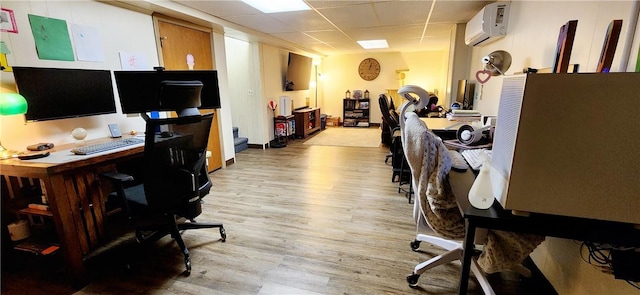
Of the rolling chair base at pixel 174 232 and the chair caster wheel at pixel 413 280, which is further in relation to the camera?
the rolling chair base at pixel 174 232

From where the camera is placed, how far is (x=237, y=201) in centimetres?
288

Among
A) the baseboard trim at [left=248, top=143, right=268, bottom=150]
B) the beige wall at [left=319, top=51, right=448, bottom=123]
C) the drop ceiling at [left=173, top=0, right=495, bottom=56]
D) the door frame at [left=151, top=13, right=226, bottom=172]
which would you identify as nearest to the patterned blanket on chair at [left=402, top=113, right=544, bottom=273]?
the drop ceiling at [left=173, top=0, right=495, bottom=56]

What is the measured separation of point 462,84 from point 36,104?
13.6 ft

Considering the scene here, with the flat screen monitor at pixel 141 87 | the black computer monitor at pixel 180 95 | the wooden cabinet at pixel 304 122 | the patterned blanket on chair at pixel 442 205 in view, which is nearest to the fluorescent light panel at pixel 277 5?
the flat screen monitor at pixel 141 87

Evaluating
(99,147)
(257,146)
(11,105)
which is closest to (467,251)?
(99,147)

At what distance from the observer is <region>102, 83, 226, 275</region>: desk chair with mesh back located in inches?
64.6

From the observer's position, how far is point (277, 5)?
2951 mm

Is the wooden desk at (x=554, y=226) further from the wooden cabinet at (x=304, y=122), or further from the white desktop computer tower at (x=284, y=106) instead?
the wooden cabinet at (x=304, y=122)

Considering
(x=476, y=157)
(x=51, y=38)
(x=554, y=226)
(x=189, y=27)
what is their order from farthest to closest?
(x=189, y=27)
(x=51, y=38)
(x=476, y=157)
(x=554, y=226)

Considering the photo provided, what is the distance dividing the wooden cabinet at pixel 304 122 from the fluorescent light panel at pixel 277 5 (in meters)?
3.07

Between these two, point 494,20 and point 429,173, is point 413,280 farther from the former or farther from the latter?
point 494,20

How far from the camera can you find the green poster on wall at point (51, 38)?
6.35 feet

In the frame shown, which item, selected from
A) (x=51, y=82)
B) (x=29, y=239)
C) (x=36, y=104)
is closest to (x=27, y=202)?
(x=29, y=239)

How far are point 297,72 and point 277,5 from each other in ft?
10.4
